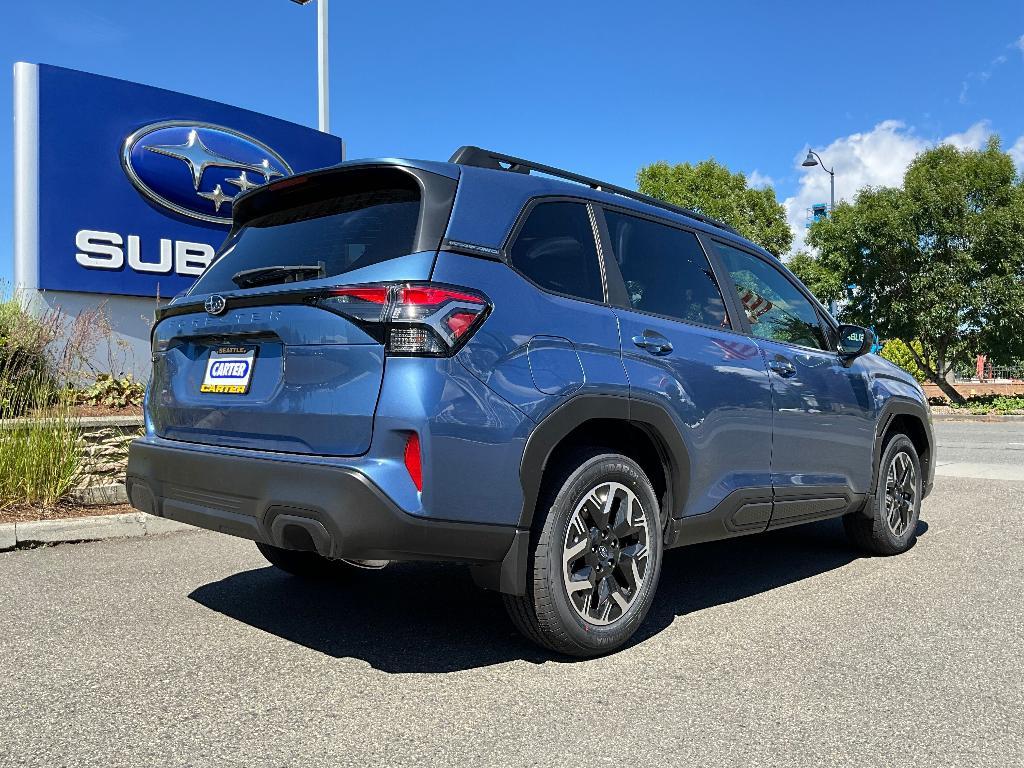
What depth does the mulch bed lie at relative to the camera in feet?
19.1

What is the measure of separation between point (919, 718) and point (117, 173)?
11.1 metres

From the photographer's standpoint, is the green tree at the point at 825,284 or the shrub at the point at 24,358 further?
the green tree at the point at 825,284

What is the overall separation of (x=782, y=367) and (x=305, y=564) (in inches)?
103

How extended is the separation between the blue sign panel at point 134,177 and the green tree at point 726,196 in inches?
973

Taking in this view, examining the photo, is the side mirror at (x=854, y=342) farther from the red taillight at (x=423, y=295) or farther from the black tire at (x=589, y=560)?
the red taillight at (x=423, y=295)

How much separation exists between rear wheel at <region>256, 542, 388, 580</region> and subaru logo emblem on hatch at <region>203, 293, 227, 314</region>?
151 centimetres

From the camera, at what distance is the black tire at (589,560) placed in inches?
124

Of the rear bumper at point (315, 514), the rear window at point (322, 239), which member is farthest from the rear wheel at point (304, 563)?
the rear window at point (322, 239)

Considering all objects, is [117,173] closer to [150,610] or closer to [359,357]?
[150,610]

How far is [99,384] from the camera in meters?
9.15

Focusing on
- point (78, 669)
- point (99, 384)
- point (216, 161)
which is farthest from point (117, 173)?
point (78, 669)

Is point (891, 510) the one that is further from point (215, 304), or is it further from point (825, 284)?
point (825, 284)

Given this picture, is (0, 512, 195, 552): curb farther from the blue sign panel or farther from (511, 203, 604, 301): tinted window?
the blue sign panel

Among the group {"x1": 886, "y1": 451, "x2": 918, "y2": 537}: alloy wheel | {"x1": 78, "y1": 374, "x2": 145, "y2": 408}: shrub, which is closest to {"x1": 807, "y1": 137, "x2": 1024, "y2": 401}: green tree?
{"x1": 886, "y1": 451, "x2": 918, "y2": 537}: alloy wheel
